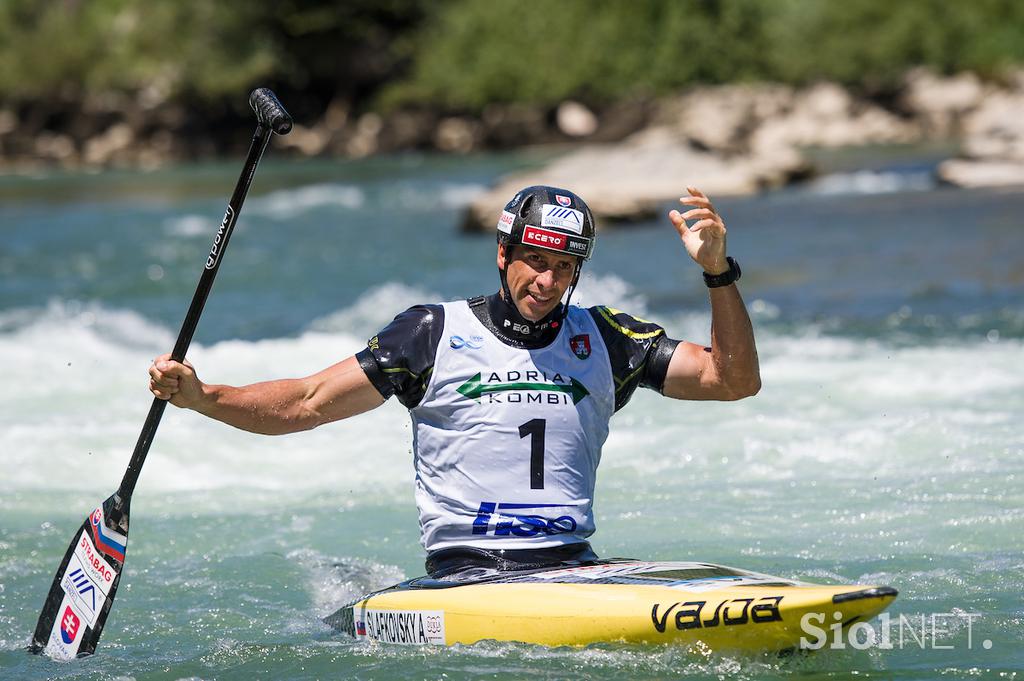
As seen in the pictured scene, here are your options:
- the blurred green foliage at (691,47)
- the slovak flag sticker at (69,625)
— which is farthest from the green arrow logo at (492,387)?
the blurred green foliage at (691,47)

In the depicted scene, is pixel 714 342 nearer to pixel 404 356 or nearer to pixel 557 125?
pixel 404 356

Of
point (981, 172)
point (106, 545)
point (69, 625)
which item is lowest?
point (69, 625)

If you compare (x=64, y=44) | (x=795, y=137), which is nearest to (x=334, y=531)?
(x=795, y=137)

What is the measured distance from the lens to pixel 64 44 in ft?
177

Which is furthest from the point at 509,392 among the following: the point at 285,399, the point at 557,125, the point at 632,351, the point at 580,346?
the point at 557,125

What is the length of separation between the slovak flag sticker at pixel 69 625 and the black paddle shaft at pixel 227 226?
47cm

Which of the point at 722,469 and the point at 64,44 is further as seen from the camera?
the point at 64,44

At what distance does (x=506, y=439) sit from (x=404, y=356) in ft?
1.26

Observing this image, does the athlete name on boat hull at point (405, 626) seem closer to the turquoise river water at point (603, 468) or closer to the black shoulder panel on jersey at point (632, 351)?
the turquoise river water at point (603, 468)

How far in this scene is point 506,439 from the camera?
414cm

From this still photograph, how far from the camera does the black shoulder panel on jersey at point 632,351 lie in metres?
4.28

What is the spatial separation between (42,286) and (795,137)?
92.3 feet

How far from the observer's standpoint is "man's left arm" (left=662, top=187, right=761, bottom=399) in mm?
4027

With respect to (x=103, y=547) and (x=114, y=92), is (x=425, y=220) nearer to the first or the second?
(x=103, y=547)
